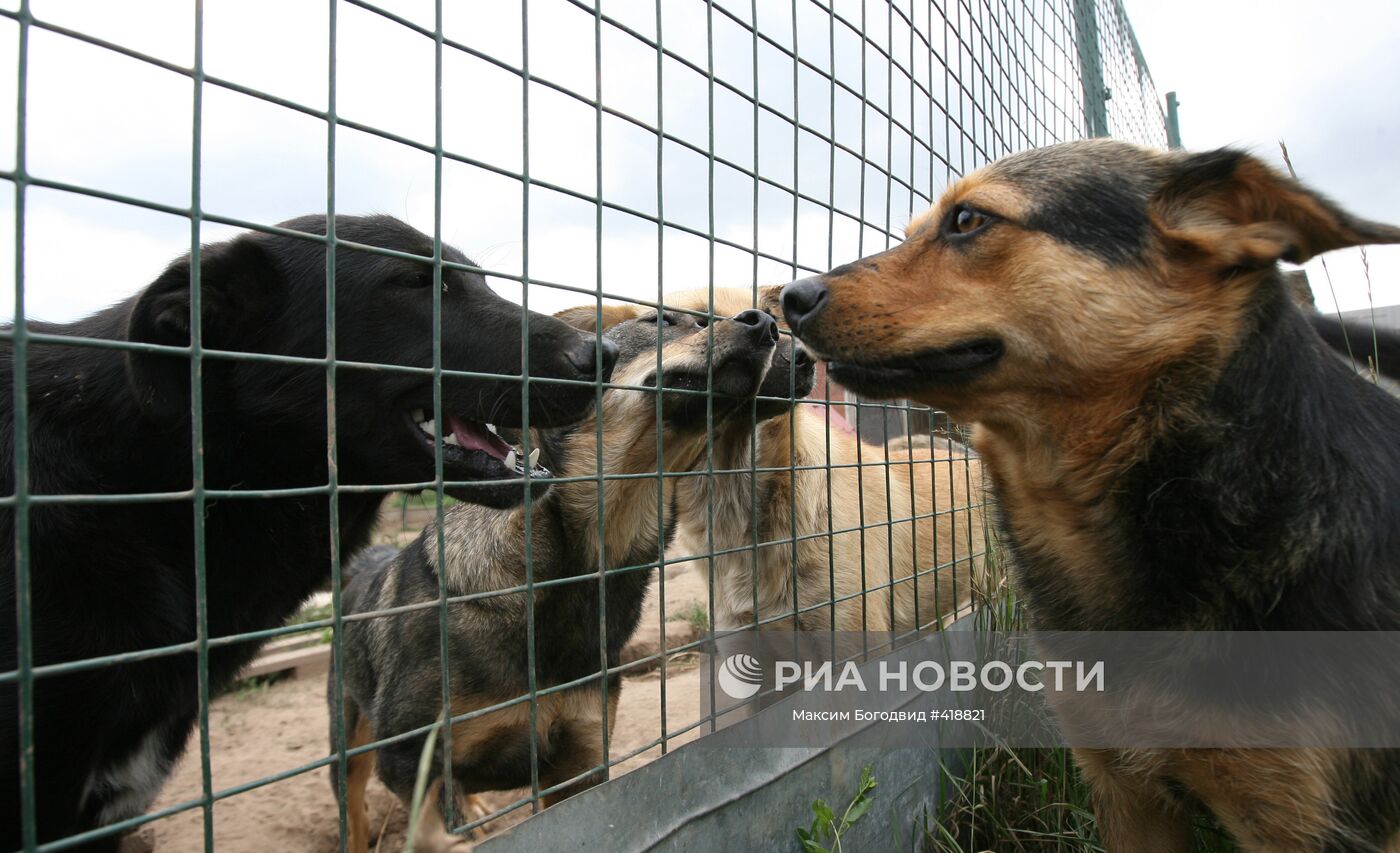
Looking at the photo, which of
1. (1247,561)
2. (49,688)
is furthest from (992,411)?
(49,688)

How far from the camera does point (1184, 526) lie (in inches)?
73.9

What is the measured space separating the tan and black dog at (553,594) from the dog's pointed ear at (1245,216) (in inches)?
47.0

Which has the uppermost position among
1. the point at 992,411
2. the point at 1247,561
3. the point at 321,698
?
the point at 992,411

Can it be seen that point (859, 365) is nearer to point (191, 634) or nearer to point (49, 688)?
point (191, 634)

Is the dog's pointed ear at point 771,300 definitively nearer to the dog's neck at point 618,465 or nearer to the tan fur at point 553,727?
the dog's neck at point 618,465

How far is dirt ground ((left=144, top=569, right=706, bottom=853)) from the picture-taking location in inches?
147

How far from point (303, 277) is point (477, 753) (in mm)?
1578

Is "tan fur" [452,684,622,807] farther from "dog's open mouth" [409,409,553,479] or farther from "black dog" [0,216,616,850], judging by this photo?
"dog's open mouth" [409,409,553,479]

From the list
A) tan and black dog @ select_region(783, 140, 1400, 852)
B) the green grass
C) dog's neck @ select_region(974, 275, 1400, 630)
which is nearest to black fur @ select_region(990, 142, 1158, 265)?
tan and black dog @ select_region(783, 140, 1400, 852)

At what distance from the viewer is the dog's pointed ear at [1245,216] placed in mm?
1759

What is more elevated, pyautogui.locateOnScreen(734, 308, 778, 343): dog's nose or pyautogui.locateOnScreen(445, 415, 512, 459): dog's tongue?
pyautogui.locateOnScreen(734, 308, 778, 343): dog's nose

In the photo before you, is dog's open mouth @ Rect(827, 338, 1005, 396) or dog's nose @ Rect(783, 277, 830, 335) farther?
dog's nose @ Rect(783, 277, 830, 335)

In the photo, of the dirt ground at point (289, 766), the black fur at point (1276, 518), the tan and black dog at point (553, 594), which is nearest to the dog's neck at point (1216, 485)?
the black fur at point (1276, 518)

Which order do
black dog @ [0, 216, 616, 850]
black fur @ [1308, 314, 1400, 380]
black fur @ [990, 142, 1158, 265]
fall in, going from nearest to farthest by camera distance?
black dog @ [0, 216, 616, 850] < black fur @ [990, 142, 1158, 265] < black fur @ [1308, 314, 1400, 380]
